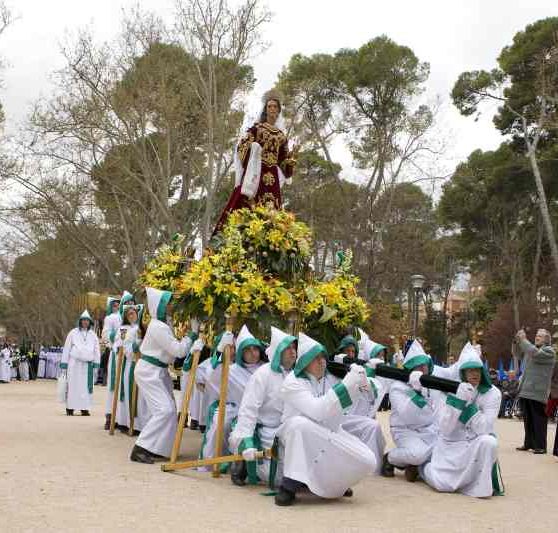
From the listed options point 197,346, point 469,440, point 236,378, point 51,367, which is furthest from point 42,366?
point 469,440

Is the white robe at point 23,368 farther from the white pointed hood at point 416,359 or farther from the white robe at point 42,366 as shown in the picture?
the white pointed hood at point 416,359

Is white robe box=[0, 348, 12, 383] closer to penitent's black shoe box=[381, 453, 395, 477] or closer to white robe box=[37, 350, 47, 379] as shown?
white robe box=[37, 350, 47, 379]

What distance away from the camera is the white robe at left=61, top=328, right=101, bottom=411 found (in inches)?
697

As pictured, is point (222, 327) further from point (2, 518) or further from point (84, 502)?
point (2, 518)

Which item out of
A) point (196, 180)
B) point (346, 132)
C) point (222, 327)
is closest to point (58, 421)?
point (222, 327)

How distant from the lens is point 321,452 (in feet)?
26.0

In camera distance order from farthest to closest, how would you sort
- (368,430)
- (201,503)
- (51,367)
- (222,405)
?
(51,367), (368,430), (222,405), (201,503)

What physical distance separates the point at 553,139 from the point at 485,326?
11.6 metres

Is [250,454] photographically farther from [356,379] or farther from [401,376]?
[401,376]

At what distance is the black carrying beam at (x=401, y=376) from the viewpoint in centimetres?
892

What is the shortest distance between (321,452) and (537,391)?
22.2 ft

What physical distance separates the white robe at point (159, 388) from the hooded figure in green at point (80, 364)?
7.34 meters

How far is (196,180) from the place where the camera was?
3098 centimetres

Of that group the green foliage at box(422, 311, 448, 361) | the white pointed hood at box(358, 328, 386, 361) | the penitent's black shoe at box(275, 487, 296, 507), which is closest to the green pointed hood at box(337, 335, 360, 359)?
the white pointed hood at box(358, 328, 386, 361)
